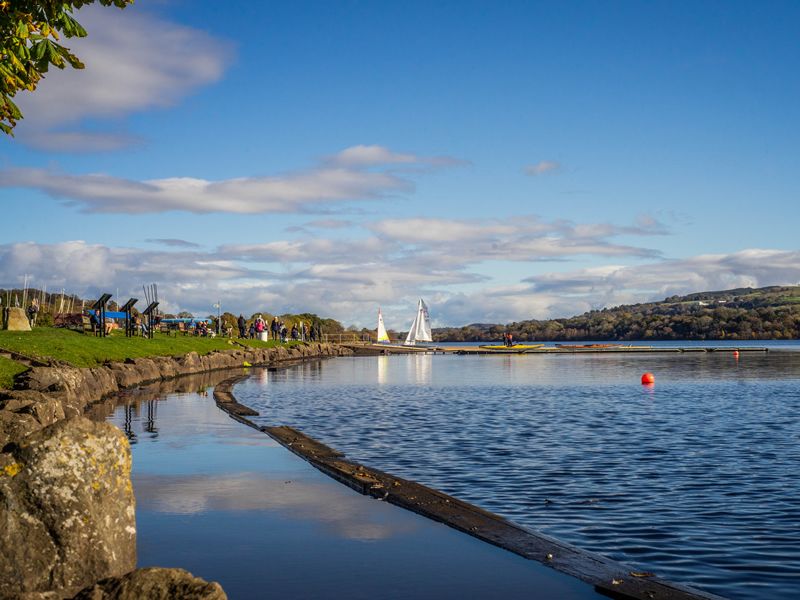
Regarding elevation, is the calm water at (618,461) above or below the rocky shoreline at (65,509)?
below

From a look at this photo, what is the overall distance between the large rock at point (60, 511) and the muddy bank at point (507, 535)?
422 centimetres

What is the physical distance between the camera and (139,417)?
2114cm

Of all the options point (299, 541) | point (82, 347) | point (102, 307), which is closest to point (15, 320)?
point (102, 307)

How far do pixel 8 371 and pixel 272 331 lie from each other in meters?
82.1

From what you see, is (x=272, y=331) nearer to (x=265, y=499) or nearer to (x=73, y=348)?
(x=73, y=348)

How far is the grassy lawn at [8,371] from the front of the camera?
19359mm

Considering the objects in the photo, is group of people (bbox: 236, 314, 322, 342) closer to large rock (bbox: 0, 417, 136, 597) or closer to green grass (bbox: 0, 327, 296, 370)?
Answer: green grass (bbox: 0, 327, 296, 370)

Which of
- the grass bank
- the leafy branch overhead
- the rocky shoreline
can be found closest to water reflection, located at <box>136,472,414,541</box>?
the rocky shoreline

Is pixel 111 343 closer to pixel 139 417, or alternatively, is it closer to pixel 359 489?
pixel 139 417

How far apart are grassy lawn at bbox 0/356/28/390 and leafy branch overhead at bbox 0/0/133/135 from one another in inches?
383

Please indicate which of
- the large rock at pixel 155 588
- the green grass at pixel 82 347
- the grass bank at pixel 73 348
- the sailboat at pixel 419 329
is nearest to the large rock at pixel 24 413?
→ the large rock at pixel 155 588

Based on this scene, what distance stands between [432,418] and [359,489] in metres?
13.6

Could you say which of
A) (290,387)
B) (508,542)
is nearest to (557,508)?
(508,542)

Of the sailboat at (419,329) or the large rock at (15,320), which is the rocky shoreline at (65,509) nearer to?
the large rock at (15,320)
